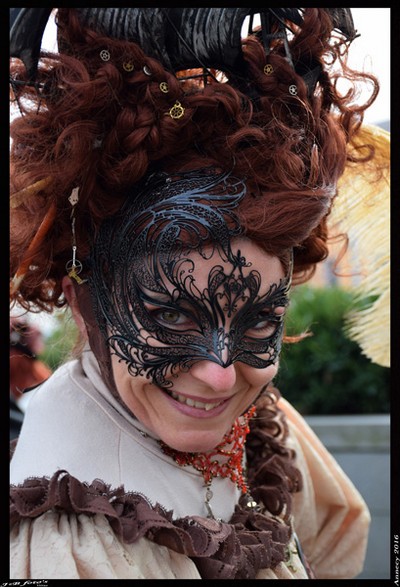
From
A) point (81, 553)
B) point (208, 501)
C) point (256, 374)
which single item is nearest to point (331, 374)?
point (208, 501)

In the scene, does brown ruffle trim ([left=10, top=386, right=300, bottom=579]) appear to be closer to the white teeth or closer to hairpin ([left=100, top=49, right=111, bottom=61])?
the white teeth

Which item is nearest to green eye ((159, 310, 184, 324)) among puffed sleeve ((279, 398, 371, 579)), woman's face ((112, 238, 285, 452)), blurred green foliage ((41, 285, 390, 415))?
woman's face ((112, 238, 285, 452))

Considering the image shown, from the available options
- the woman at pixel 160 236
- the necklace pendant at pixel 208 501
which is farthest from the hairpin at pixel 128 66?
the necklace pendant at pixel 208 501

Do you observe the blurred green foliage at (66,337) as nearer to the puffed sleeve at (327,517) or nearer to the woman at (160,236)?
the woman at (160,236)

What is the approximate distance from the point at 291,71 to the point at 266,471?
1133mm

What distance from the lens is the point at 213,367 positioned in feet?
5.19

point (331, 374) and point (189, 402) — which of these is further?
point (331, 374)

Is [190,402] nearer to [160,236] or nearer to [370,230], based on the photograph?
[160,236]

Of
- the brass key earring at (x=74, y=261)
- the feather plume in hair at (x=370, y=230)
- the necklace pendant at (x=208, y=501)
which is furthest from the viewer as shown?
the feather plume in hair at (x=370, y=230)

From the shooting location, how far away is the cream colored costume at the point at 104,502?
1.53m

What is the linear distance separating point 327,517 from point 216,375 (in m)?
1.14

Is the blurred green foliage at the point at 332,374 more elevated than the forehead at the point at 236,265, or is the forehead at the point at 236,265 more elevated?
the forehead at the point at 236,265

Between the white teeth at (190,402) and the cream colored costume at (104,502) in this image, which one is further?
the white teeth at (190,402)

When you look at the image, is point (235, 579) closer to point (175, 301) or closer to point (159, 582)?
point (159, 582)
